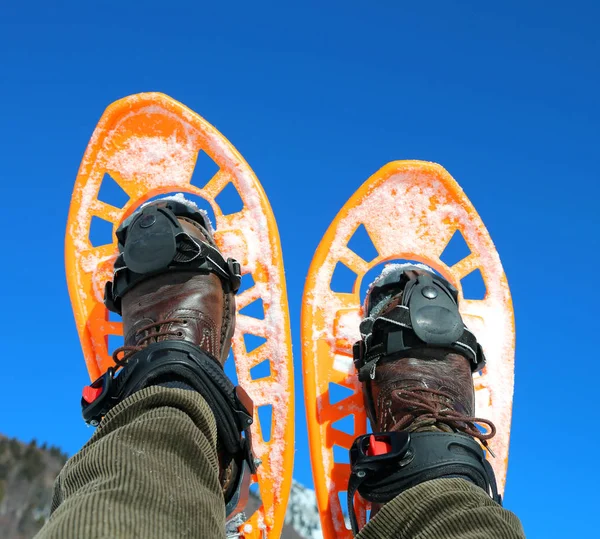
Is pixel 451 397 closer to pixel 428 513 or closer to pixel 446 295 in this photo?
pixel 446 295

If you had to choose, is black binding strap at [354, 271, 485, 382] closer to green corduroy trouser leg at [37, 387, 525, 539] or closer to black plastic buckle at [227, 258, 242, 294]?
black plastic buckle at [227, 258, 242, 294]

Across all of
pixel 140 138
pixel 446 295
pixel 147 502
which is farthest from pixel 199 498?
pixel 140 138

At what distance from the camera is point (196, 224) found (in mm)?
3076

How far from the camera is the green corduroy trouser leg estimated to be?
1150 mm

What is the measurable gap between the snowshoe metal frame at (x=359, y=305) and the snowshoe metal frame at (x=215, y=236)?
0.49 feet

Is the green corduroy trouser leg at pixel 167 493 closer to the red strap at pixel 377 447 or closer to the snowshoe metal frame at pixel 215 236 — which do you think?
the red strap at pixel 377 447

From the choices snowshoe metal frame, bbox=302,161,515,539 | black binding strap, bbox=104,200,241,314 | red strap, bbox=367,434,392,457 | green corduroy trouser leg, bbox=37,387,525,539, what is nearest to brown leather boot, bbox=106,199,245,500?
black binding strap, bbox=104,200,241,314

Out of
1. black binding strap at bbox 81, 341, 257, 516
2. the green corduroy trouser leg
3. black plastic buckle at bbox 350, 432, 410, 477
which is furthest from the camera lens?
Result: black plastic buckle at bbox 350, 432, 410, 477

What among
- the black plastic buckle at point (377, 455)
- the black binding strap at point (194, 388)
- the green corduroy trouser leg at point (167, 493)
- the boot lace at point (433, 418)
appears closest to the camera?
the green corduroy trouser leg at point (167, 493)

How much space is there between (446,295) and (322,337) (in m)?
0.63

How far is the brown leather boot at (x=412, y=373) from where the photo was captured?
252 cm

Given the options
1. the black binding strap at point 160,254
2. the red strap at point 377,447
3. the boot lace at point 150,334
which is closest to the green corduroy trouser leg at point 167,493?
the red strap at point 377,447

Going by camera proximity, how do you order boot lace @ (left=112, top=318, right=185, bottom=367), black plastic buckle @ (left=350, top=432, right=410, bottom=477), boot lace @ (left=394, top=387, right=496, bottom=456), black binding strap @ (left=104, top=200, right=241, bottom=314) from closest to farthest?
black plastic buckle @ (left=350, top=432, right=410, bottom=477), boot lace @ (left=394, top=387, right=496, bottom=456), boot lace @ (left=112, top=318, right=185, bottom=367), black binding strap @ (left=104, top=200, right=241, bottom=314)

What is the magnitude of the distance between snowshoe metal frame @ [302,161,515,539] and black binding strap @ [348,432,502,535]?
628 millimetres
